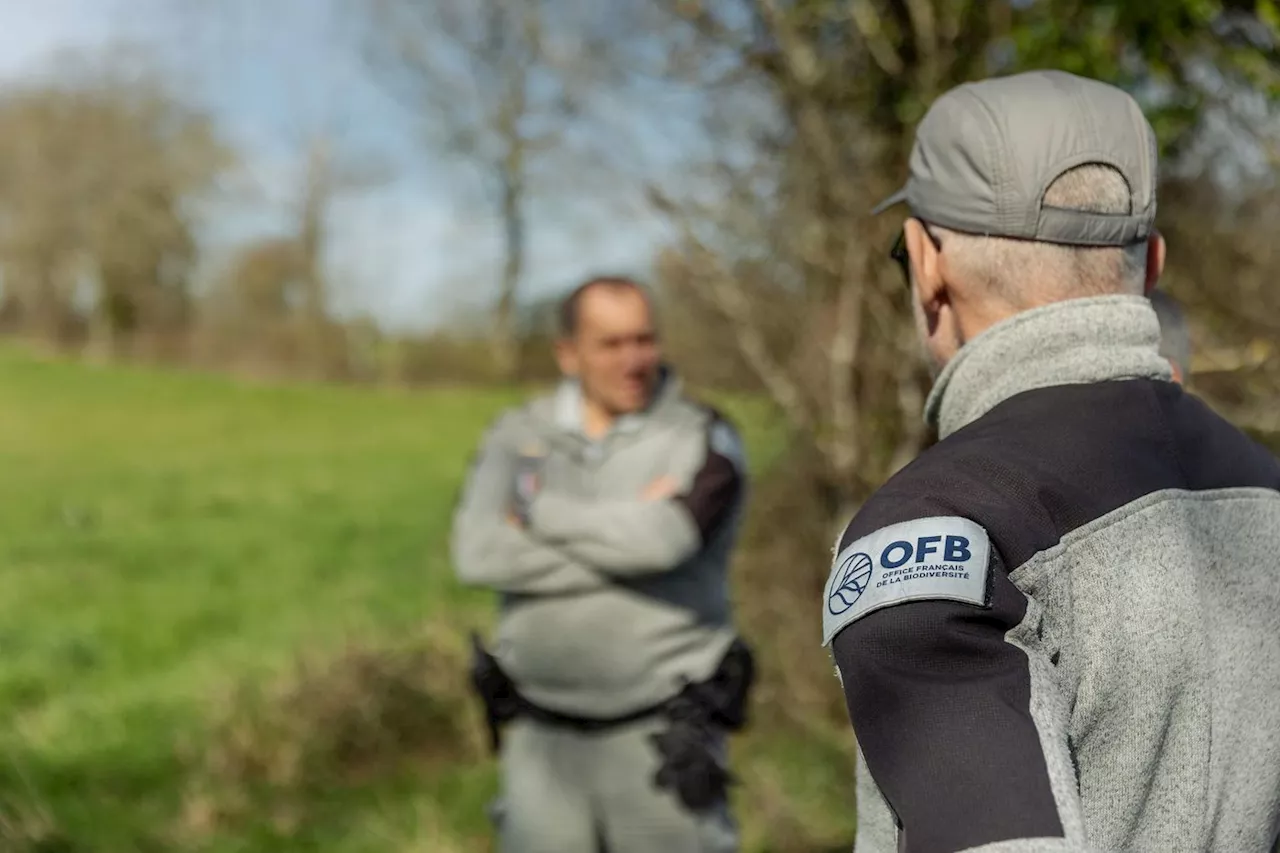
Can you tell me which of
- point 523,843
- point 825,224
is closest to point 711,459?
point 523,843

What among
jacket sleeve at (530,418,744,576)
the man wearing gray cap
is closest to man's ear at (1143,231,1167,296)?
the man wearing gray cap

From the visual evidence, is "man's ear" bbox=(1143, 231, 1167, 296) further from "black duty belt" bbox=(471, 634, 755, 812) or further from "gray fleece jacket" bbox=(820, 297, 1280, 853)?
"black duty belt" bbox=(471, 634, 755, 812)

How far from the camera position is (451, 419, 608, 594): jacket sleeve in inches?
130

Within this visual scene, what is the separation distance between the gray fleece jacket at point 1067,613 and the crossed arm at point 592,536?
1.78m

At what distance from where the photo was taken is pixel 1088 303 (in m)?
1.31

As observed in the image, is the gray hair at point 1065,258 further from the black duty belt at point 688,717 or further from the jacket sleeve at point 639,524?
the black duty belt at point 688,717

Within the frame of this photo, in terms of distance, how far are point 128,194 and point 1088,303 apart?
38.9 meters

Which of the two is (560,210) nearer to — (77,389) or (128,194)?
(77,389)

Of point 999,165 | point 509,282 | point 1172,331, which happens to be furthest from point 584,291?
point 509,282

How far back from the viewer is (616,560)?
3199mm

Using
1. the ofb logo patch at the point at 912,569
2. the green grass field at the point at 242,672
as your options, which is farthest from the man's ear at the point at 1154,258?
the green grass field at the point at 242,672

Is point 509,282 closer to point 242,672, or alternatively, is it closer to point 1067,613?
point 242,672

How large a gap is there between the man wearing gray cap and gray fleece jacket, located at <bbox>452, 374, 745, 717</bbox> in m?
1.82

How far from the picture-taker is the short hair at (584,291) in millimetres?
3479
